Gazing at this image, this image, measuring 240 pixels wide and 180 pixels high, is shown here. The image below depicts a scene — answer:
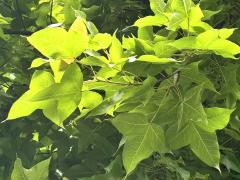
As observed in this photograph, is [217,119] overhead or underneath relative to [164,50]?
underneath

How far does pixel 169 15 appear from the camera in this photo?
77cm

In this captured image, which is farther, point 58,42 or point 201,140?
point 201,140

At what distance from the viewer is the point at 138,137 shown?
31.0 inches

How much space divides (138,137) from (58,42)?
0.23m

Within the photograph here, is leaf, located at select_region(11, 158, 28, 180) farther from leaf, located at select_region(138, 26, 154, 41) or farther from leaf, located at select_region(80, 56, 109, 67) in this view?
leaf, located at select_region(138, 26, 154, 41)

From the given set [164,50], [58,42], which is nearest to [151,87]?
[164,50]

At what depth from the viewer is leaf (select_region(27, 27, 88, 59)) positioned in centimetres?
65

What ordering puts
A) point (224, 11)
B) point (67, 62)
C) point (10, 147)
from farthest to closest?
point (10, 147) → point (224, 11) → point (67, 62)

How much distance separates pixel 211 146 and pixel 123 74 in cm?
20

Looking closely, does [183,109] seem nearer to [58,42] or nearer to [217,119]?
[217,119]

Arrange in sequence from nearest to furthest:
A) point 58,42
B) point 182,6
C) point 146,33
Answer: point 58,42
point 182,6
point 146,33

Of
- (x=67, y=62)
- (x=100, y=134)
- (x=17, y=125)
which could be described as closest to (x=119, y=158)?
(x=100, y=134)

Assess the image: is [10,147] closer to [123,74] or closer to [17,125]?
[17,125]

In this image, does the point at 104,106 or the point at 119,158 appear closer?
the point at 104,106
